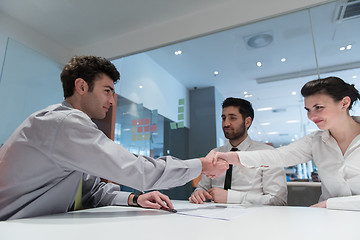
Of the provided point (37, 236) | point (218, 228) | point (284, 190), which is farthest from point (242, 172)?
point (37, 236)

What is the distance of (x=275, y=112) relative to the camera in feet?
8.63

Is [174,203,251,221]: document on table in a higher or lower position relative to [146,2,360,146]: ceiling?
lower

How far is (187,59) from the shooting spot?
315 cm

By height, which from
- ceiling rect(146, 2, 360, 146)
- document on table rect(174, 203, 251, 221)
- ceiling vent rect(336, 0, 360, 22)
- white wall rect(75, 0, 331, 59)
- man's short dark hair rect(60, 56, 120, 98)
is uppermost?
white wall rect(75, 0, 331, 59)

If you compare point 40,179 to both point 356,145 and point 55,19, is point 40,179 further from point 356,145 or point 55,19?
point 55,19

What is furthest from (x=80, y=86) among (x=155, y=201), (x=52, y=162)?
(x=155, y=201)

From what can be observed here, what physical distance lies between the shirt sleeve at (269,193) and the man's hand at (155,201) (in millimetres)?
617

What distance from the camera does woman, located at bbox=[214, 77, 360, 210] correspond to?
139cm

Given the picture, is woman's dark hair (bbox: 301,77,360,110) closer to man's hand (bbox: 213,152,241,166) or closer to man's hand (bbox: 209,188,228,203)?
man's hand (bbox: 213,152,241,166)

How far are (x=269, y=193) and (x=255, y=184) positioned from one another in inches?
5.5

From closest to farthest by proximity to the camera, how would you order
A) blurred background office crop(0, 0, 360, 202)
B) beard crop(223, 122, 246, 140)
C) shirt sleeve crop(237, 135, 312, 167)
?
shirt sleeve crop(237, 135, 312, 167), beard crop(223, 122, 246, 140), blurred background office crop(0, 0, 360, 202)

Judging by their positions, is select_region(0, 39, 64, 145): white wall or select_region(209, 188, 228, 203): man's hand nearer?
select_region(209, 188, 228, 203): man's hand

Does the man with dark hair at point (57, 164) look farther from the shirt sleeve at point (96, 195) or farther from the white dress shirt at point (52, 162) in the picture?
the shirt sleeve at point (96, 195)

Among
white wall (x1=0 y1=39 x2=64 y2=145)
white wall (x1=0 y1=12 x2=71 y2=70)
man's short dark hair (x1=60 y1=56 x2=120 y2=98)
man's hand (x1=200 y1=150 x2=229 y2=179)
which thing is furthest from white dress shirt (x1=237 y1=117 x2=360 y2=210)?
white wall (x1=0 y1=12 x2=71 y2=70)
